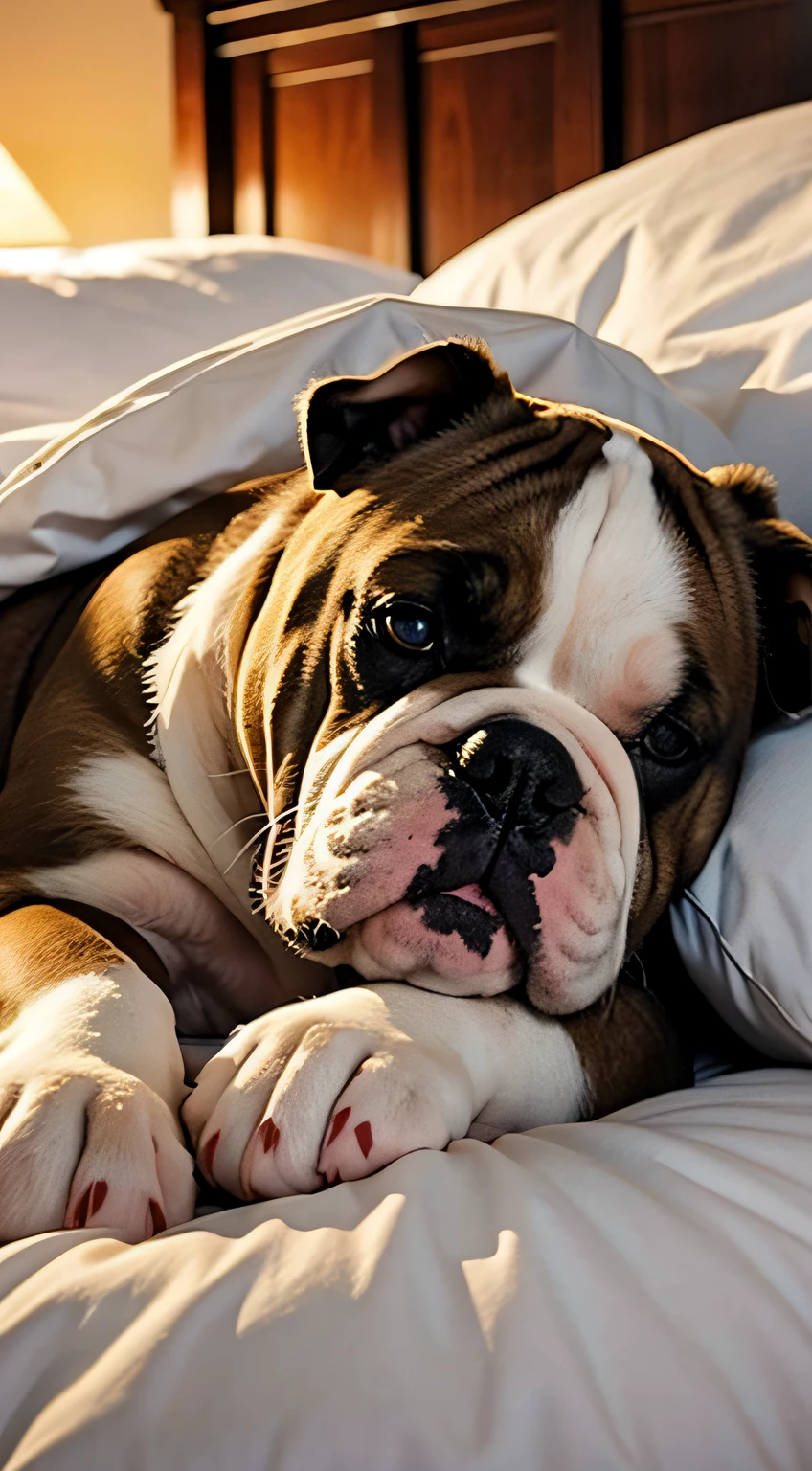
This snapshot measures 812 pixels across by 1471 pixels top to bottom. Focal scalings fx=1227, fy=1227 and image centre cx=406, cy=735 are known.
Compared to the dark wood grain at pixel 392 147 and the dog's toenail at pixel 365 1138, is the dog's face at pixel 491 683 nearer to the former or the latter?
the dog's toenail at pixel 365 1138

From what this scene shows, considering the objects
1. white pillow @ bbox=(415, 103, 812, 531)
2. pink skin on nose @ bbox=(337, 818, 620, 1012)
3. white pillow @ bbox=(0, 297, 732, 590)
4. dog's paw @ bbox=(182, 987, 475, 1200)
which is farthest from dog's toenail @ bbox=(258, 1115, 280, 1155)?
white pillow @ bbox=(415, 103, 812, 531)

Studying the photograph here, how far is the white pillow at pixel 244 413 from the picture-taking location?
4.47 ft

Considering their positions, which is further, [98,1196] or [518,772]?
[518,772]

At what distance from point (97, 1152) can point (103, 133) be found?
373 cm

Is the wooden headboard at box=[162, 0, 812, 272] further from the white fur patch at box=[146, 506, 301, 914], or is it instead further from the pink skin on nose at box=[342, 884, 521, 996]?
the pink skin on nose at box=[342, 884, 521, 996]

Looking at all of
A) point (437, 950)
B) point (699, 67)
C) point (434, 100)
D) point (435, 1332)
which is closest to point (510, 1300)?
point (435, 1332)

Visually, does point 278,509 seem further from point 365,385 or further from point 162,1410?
point 162,1410

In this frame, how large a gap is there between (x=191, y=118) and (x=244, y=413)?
2.17 metres

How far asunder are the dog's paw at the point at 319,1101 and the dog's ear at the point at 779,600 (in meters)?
0.51

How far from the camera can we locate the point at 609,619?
1.03 meters

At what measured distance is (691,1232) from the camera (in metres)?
0.61

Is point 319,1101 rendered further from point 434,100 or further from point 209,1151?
point 434,100

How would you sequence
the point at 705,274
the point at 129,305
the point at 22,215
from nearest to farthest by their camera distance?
the point at 705,274 < the point at 129,305 < the point at 22,215

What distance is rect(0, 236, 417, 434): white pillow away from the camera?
199cm
